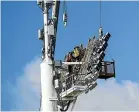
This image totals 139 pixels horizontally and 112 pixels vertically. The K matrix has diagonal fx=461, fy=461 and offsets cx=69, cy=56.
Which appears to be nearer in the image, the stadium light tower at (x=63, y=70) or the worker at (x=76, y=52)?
the stadium light tower at (x=63, y=70)

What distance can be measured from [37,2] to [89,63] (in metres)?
4.80

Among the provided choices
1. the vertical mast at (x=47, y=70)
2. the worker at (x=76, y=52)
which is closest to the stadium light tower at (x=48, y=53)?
the vertical mast at (x=47, y=70)

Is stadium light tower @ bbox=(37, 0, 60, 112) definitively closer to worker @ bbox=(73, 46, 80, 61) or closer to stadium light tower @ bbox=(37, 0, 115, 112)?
stadium light tower @ bbox=(37, 0, 115, 112)

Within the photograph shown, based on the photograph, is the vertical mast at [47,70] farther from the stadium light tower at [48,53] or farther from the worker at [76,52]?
the worker at [76,52]

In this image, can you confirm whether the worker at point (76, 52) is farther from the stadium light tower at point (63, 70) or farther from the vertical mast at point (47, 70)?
the vertical mast at point (47, 70)

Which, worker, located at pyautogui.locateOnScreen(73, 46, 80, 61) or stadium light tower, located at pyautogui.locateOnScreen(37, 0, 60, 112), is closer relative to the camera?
stadium light tower, located at pyautogui.locateOnScreen(37, 0, 60, 112)

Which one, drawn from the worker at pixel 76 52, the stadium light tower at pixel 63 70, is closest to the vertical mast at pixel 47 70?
the stadium light tower at pixel 63 70

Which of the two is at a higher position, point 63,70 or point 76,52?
point 76,52

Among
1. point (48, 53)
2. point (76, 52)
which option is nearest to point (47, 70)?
point (48, 53)

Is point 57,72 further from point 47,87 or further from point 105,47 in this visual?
point 105,47

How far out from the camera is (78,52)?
1097 inches

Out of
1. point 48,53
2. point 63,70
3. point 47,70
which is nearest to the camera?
point 47,70

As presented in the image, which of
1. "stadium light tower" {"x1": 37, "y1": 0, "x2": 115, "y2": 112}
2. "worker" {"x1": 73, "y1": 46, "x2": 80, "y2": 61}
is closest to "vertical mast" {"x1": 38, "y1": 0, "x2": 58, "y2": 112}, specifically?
"stadium light tower" {"x1": 37, "y1": 0, "x2": 115, "y2": 112}

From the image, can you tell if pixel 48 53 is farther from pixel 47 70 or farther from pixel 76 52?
pixel 76 52
